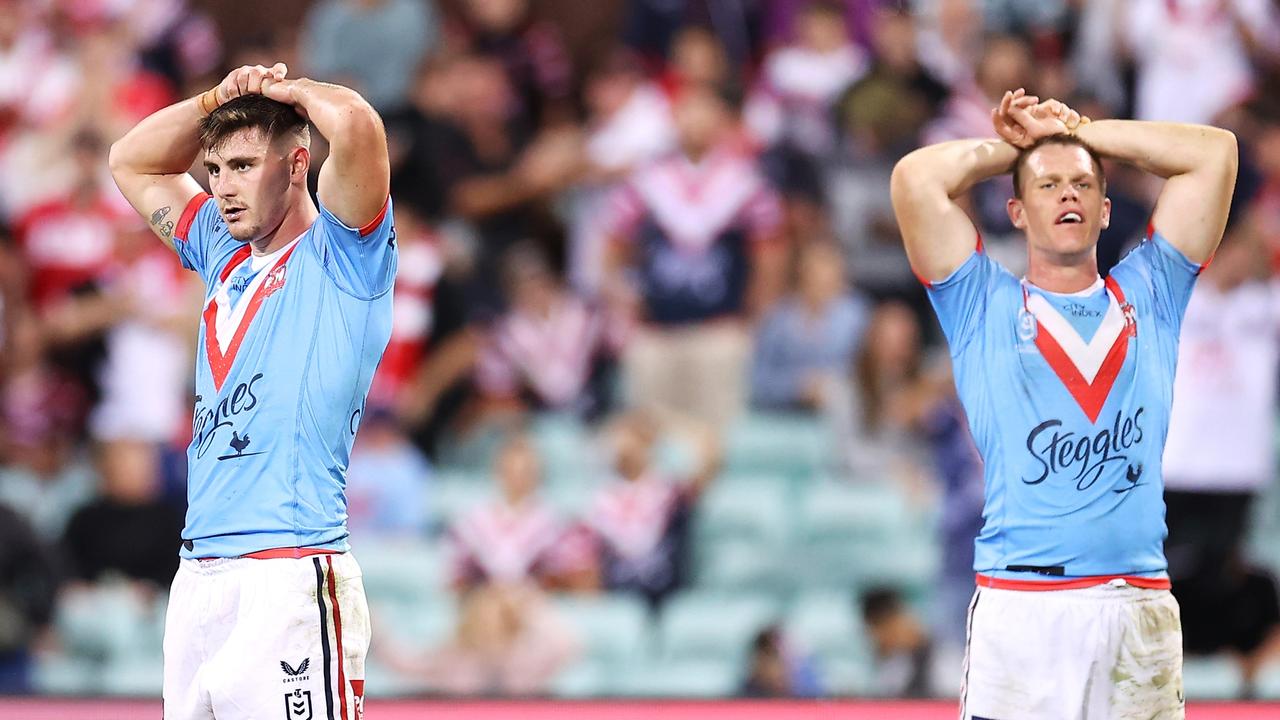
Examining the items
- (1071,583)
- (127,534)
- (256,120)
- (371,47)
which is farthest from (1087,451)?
(371,47)

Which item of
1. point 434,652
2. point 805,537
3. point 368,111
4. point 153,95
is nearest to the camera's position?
point 368,111

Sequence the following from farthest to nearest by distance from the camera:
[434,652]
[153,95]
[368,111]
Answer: [153,95], [434,652], [368,111]

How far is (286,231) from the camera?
4.90 m

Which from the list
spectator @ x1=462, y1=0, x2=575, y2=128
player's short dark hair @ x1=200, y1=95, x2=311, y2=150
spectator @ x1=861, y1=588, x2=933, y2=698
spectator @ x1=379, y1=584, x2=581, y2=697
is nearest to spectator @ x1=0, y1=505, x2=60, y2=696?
spectator @ x1=379, y1=584, x2=581, y2=697

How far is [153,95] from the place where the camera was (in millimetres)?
10695

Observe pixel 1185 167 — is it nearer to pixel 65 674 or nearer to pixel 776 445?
pixel 776 445

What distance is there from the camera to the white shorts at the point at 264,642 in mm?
4441

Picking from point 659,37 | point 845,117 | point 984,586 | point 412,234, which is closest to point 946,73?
point 845,117

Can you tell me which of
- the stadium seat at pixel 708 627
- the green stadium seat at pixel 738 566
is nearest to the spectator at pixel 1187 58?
the green stadium seat at pixel 738 566

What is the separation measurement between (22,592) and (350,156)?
5.50 metres

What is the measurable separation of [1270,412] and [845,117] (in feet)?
9.43

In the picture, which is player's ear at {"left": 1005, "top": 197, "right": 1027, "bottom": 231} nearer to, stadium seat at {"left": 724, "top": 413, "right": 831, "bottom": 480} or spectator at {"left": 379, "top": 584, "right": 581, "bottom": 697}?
spectator at {"left": 379, "top": 584, "right": 581, "bottom": 697}

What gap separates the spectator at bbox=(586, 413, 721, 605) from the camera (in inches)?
368

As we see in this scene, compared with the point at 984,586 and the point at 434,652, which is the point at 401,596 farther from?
the point at 984,586
